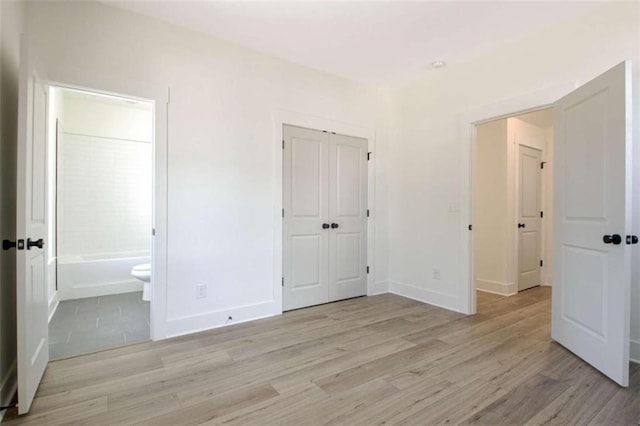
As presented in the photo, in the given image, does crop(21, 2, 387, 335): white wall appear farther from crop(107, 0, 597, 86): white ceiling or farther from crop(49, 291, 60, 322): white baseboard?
crop(49, 291, 60, 322): white baseboard

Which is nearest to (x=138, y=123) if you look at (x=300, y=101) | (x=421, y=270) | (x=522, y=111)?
(x=300, y=101)

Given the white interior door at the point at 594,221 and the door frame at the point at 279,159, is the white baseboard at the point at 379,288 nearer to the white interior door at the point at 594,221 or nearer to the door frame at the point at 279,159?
the door frame at the point at 279,159

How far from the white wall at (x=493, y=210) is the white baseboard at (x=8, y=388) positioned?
15.3ft

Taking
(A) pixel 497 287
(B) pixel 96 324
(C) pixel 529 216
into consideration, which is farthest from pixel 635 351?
(B) pixel 96 324

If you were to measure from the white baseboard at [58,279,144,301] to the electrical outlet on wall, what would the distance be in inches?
85.2

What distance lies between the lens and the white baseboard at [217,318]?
113 inches

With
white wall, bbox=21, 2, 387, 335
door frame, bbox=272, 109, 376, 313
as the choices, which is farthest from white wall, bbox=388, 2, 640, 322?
white wall, bbox=21, 2, 387, 335

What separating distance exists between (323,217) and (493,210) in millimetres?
2518

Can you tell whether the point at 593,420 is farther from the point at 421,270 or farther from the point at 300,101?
the point at 300,101

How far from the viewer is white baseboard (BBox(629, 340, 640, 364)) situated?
236cm

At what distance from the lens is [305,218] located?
371 centimetres

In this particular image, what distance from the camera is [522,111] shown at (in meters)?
3.06

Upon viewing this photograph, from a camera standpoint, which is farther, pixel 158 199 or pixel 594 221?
pixel 158 199

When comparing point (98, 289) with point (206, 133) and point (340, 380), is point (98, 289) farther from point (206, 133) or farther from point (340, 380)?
point (340, 380)
